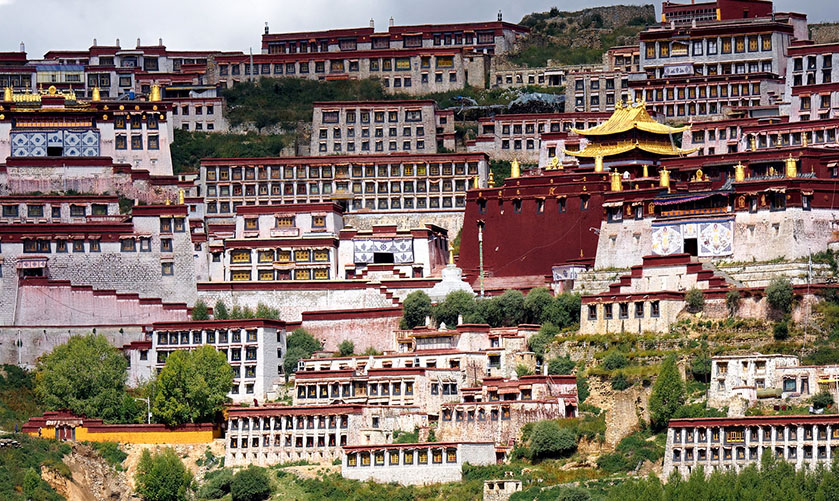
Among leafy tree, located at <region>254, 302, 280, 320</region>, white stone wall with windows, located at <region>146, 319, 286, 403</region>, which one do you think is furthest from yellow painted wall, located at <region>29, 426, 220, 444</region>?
leafy tree, located at <region>254, 302, 280, 320</region>

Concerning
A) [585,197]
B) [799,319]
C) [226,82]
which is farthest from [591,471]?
[226,82]

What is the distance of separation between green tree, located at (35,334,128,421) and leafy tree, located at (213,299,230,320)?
9695 millimetres

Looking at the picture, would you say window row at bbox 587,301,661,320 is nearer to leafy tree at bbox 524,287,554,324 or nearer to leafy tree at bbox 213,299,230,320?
leafy tree at bbox 524,287,554,324

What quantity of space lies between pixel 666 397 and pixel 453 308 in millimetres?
17613

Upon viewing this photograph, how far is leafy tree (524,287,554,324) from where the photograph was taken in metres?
106

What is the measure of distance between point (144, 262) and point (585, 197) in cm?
2322

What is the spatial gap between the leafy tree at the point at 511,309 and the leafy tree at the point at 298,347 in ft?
31.2

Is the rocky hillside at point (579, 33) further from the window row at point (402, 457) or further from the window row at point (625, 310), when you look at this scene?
the window row at point (402, 457)

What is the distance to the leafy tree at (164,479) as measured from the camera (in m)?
97.0

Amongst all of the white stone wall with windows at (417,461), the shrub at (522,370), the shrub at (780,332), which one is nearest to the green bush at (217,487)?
the white stone wall with windows at (417,461)

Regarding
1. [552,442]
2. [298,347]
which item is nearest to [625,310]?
[552,442]

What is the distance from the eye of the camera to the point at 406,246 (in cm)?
11994

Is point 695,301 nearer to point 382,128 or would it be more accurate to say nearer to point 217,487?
point 217,487

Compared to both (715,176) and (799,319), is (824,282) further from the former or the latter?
(715,176)
